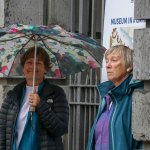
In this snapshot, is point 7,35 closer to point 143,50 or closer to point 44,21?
point 143,50

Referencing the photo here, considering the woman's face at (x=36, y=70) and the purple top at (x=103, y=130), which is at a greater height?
the woman's face at (x=36, y=70)

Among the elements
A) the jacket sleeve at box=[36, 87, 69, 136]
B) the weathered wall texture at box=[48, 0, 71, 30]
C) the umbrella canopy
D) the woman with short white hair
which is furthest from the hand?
the weathered wall texture at box=[48, 0, 71, 30]

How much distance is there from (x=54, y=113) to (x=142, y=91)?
3.64 feet

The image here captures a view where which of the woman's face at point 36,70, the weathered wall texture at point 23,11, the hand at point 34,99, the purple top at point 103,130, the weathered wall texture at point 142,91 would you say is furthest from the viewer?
the weathered wall texture at point 23,11

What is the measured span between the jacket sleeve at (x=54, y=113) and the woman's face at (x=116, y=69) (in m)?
0.80

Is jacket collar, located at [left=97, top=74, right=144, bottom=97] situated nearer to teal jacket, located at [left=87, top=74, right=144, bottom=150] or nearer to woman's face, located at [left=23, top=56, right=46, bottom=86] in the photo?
teal jacket, located at [left=87, top=74, right=144, bottom=150]

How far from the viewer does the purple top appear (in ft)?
16.6

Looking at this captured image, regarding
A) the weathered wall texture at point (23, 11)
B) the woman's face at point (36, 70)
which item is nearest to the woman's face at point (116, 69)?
the woman's face at point (36, 70)

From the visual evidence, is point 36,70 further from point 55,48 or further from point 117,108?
point 117,108

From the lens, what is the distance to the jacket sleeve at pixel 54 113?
571 cm

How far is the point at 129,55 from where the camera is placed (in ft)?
17.0

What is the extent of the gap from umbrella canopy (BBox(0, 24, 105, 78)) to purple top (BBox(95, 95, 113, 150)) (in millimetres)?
854

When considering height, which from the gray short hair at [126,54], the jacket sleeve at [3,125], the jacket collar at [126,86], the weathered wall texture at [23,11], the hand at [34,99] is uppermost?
the weathered wall texture at [23,11]

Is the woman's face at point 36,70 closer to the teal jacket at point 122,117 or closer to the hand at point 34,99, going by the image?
the hand at point 34,99
